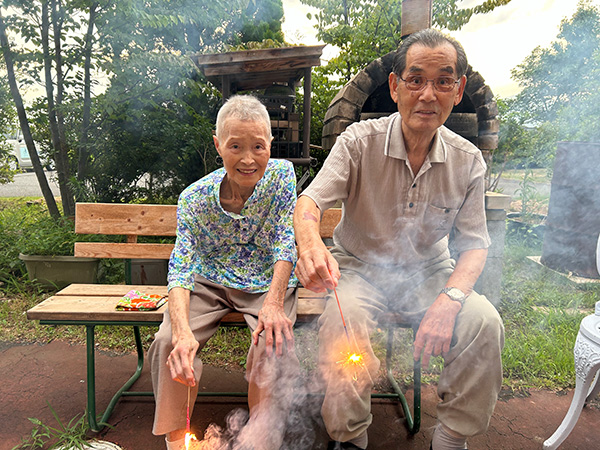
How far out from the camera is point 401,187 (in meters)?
2.21

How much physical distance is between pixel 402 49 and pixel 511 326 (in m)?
3.11

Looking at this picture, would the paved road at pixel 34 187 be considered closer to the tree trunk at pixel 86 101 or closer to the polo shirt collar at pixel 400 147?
the tree trunk at pixel 86 101

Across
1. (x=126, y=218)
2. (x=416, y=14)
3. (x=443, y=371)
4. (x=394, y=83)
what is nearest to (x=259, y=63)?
(x=416, y=14)

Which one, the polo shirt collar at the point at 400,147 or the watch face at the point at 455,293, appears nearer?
the watch face at the point at 455,293

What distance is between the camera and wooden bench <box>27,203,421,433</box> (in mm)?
2301

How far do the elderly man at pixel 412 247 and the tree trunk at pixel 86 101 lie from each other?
4895mm

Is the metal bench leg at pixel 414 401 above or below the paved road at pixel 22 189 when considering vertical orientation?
below

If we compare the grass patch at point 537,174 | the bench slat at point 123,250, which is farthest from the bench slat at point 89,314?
the grass patch at point 537,174

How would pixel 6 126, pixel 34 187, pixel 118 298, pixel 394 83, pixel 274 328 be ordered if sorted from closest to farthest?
pixel 274 328
pixel 394 83
pixel 118 298
pixel 6 126
pixel 34 187

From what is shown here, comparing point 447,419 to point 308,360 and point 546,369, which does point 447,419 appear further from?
point 546,369

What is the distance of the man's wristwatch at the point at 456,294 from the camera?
1988mm

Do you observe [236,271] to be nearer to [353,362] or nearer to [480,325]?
[353,362]

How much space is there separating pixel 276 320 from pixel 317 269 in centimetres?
43

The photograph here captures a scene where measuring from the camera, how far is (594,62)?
5.52 meters
